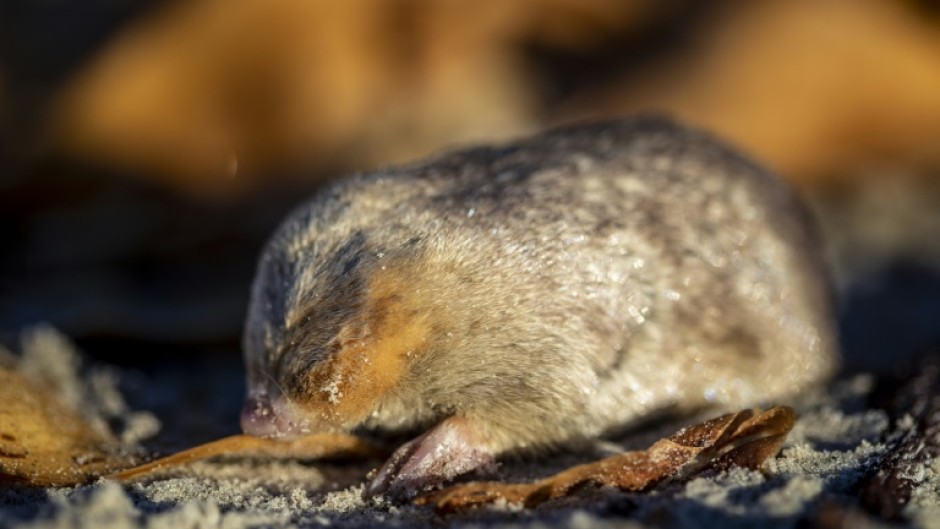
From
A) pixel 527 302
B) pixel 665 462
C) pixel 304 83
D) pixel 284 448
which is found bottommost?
pixel 665 462

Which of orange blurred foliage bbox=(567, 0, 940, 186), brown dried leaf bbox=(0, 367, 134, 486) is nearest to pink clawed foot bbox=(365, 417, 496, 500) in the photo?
brown dried leaf bbox=(0, 367, 134, 486)

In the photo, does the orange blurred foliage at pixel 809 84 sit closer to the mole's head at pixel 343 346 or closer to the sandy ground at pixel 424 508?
the sandy ground at pixel 424 508

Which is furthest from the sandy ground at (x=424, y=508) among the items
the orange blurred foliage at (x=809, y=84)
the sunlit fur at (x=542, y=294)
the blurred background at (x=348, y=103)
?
the orange blurred foliage at (x=809, y=84)

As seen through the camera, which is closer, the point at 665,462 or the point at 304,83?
the point at 665,462

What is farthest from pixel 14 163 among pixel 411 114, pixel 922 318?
pixel 922 318

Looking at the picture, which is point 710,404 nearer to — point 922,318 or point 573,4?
point 922,318


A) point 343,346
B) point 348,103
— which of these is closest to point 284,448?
point 343,346

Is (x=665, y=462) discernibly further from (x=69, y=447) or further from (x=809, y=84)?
(x=809, y=84)
